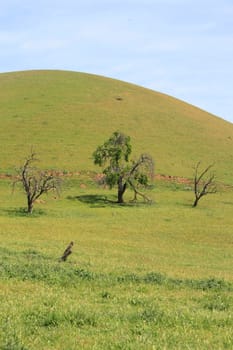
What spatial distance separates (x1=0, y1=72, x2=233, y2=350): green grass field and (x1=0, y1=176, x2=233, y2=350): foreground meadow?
0.12 feet

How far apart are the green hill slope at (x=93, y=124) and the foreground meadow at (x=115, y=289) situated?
124 feet

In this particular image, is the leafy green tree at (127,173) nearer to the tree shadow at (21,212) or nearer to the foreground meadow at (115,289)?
the tree shadow at (21,212)

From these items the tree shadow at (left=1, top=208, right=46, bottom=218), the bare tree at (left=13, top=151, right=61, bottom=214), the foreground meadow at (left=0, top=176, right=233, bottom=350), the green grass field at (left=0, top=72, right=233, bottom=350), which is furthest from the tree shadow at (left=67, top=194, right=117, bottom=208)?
the foreground meadow at (left=0, top=176, right=233, bottom=350)

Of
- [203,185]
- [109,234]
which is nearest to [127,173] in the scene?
[203,185]

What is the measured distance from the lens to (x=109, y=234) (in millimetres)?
34938

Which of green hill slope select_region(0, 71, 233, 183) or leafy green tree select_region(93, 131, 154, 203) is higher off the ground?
green hill slope select_region(0, 71, 233, 183)

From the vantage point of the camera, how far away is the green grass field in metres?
9.52

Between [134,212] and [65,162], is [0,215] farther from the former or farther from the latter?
[65,162]

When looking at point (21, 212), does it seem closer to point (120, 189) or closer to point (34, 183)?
point (34, 183)

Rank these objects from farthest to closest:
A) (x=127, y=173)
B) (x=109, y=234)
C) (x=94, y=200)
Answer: (x=94, y=200)
(x=127, y=173)
(x=109, y=234)

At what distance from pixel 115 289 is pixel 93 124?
75194 mm

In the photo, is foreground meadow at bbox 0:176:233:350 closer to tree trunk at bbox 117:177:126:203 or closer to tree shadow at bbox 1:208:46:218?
tree shadow at bbox 1:208:46:218

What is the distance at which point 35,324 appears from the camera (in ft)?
31.0

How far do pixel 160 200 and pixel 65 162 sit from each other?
18485 mm
